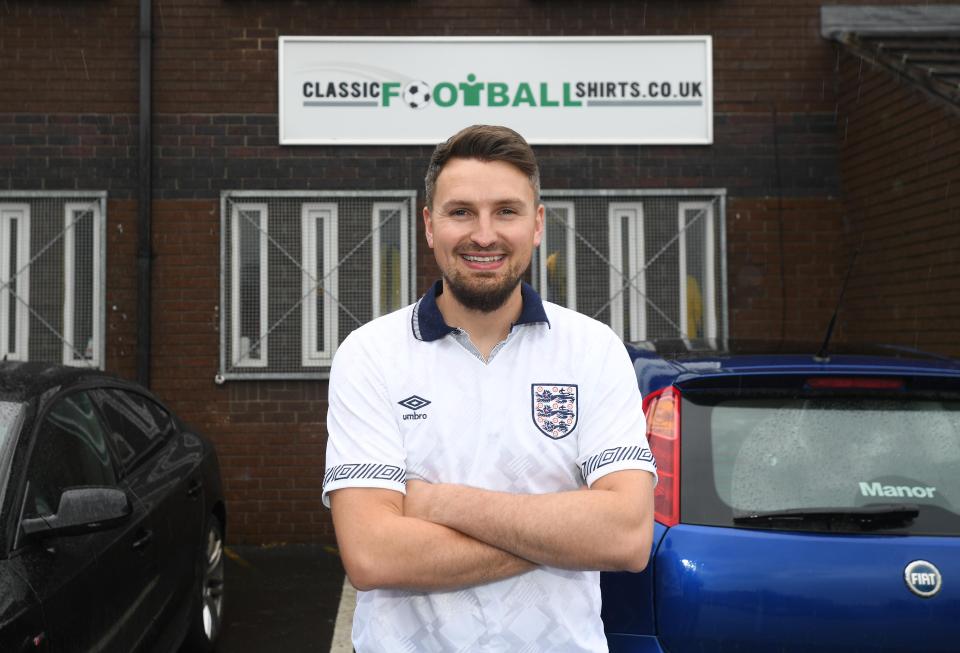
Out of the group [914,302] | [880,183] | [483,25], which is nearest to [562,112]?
[483,25]

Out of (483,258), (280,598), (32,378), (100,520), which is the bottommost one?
(280,598)

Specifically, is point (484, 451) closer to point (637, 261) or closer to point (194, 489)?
point (194, 489)

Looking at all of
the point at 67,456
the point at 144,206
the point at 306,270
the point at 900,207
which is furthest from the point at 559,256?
the point at 67,456

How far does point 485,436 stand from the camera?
1993mm

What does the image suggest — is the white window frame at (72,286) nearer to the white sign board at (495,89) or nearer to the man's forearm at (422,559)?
the white sign board at (495,89)

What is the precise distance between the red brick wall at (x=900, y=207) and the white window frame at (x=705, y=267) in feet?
3.80

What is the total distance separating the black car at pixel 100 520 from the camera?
3.00 m

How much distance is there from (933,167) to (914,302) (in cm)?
99

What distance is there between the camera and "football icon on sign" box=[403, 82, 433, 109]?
25.9ft

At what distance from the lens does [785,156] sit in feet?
26.5

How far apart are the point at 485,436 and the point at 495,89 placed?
6352 millimetres

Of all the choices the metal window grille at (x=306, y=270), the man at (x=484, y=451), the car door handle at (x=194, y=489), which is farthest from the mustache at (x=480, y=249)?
the metal window grille at (x=306, y=270)

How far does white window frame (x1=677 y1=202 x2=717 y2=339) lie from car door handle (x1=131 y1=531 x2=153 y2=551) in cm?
516

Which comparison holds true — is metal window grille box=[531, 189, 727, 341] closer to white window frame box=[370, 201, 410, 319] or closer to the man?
white window frame box=[370, 201, 410, 319]
